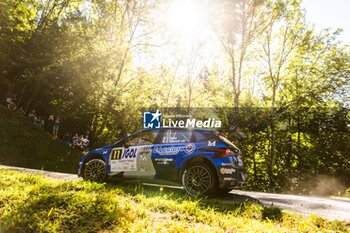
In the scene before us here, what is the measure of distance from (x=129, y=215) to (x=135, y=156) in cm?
315

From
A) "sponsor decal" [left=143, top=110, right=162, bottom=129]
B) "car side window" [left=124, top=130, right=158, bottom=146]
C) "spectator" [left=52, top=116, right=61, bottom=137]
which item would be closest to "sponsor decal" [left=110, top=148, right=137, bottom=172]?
"car side window" [left=124, top=130, right=158, bottom=146]

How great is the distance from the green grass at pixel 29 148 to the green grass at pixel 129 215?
11194mm

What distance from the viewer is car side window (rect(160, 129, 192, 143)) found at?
23.8 feet

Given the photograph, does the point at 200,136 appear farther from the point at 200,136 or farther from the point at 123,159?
the point at 123,159

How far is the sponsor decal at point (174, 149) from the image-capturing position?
703cm

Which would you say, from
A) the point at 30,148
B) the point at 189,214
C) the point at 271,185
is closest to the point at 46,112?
the point at 30,148

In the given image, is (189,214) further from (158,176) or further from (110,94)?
(110,94)

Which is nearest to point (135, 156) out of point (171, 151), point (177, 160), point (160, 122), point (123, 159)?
point (123, 159)

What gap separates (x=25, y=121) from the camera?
20.4 meters

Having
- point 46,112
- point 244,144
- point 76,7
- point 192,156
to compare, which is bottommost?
point 192,156

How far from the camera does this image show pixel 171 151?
7.27 meters

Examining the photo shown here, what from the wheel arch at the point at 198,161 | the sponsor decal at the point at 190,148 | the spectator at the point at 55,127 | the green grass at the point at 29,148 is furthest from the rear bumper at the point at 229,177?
the spectator at the point at 55,127

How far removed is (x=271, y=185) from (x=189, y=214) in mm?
12352

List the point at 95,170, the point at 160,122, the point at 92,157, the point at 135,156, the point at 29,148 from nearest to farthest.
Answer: the point at 135,156
the point at 95,170
the point at 92,157
the point at 29,148
the point at 160,122
